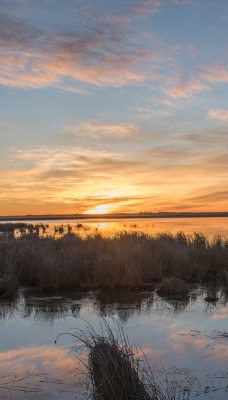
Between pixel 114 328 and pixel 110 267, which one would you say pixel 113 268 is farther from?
pixel 114 328

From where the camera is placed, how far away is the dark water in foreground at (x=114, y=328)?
571 cm

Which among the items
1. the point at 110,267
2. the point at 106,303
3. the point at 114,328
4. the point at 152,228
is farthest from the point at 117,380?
the point at 152,228

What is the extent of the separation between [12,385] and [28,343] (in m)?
1.84

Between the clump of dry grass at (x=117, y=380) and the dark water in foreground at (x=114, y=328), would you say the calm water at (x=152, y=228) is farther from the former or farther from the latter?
the clump of dry grass at (x=117, y=380)

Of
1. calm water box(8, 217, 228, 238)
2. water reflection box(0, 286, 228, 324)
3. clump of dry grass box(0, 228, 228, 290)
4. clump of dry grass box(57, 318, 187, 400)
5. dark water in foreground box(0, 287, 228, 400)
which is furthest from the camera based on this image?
calm water box(8, 217, 228, 238)

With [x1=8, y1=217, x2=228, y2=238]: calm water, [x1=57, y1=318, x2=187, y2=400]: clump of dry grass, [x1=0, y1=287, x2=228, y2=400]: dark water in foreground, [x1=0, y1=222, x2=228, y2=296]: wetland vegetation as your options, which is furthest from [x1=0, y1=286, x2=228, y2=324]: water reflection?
[x1=8, y1=217, x2=228, y2=238]: calm water

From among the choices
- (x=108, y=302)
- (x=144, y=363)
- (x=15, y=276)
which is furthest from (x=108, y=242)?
(x=144, y=363)

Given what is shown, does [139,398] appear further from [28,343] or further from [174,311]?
[174,311]

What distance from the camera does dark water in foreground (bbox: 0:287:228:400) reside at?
5711 mm

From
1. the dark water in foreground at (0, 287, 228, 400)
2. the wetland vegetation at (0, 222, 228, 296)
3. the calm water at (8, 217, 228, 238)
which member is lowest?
the dark water in foreground at (0, 287, 228, 400)

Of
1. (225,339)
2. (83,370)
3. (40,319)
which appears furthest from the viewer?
(40,319)

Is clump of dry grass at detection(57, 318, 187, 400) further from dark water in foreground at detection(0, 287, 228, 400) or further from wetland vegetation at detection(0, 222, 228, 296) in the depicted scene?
wetland vegetation at detection(0, 222, 228, 296)

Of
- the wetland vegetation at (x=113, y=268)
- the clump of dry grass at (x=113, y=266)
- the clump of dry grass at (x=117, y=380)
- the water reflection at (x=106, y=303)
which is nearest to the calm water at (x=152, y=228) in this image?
the clump of dry grass at (x=113, y=266)

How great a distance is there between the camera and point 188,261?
14.7 meters
